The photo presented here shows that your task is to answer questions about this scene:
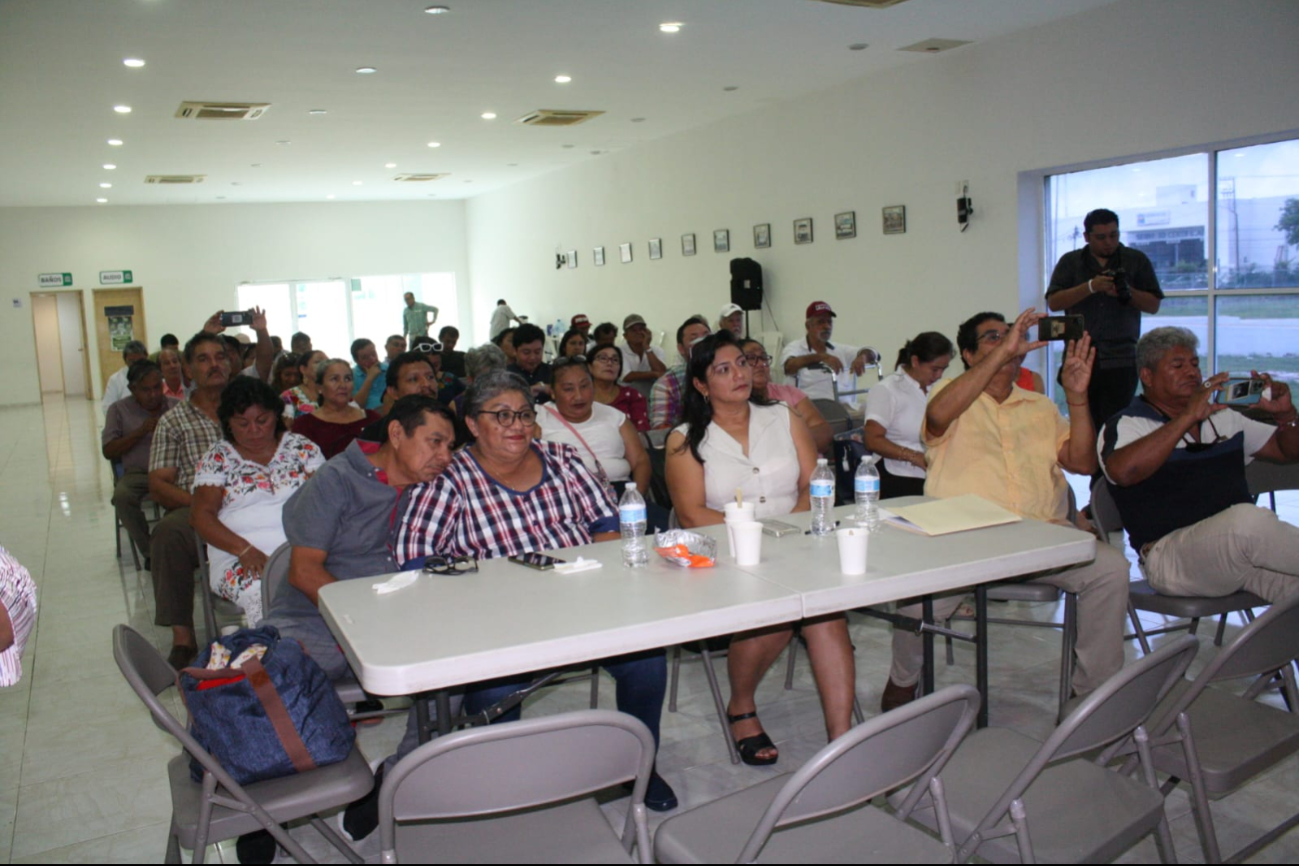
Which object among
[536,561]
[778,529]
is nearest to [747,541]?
[778,529]

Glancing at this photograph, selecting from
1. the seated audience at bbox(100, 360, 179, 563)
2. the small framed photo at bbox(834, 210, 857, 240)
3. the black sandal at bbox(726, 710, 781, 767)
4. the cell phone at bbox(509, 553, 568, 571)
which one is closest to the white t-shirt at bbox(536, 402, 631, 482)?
the black sandal at bbox(726, 710, 781, 767)

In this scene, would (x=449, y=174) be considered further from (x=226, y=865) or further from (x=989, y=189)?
(x=226, y=865)

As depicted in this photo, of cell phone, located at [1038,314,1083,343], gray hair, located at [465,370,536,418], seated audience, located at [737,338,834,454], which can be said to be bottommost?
seated audience, located at [737,338,834,454]

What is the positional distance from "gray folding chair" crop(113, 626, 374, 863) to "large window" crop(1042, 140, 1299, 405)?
6926 millimetres

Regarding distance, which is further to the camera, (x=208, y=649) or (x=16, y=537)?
(x=16, y=537)

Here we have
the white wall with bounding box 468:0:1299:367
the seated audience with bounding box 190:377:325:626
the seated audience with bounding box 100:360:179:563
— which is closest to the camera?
the seated audience with bounding box 190:377:325:626

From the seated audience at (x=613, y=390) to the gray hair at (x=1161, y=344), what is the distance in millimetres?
2756

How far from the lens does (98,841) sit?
111 inches

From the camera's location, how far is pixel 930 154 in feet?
29.6

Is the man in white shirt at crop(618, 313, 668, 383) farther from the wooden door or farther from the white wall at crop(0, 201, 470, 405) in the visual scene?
the wooden door

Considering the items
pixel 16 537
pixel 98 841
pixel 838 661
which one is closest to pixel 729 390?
pixel 838 661

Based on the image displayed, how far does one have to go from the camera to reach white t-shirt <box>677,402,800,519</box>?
11.0 feet

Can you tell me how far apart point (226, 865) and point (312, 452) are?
1.66 meters

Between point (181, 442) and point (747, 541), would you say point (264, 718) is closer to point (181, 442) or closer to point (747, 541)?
point (747, 541)
